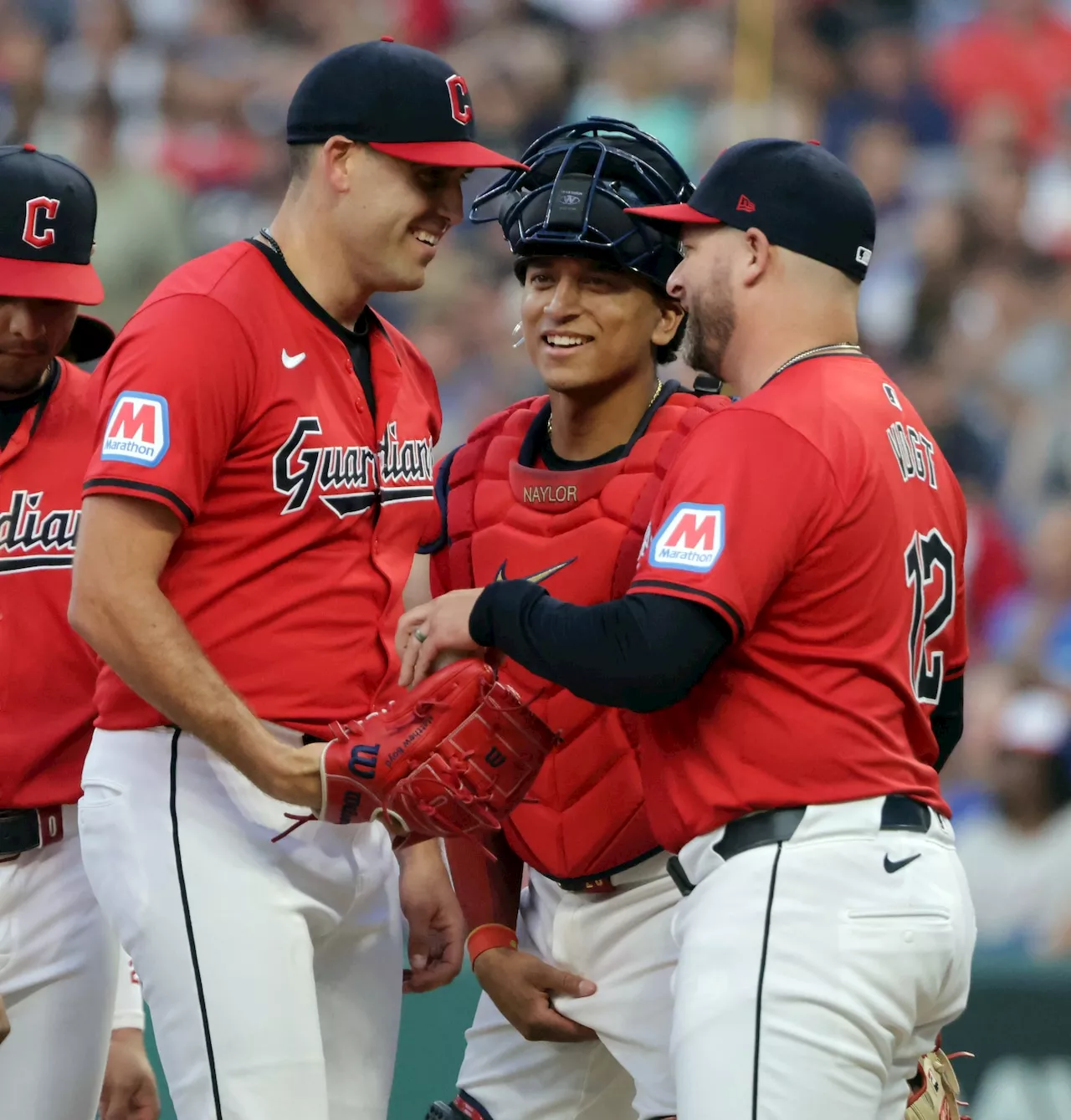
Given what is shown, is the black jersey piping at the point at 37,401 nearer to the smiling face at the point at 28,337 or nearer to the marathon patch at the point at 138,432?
the smiling face at the point at 28,337

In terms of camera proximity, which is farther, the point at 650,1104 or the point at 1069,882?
the point at 1069,882

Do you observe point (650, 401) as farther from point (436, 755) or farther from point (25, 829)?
point (25, 829)

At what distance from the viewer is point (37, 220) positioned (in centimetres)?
297

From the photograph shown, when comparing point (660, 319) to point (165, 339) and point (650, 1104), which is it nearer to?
point (165, 339)

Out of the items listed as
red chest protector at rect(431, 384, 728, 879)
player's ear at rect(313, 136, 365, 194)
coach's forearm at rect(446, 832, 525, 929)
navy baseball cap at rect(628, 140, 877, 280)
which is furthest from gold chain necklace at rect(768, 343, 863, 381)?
coach's forearm at rect(446, 832, 525, 929)

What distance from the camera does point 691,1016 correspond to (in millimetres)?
2500

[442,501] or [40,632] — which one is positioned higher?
[442,501]

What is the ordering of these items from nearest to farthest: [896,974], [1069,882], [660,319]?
[896,974], [660,319], [1069,882]

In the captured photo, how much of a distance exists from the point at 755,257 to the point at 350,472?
2.39 ft

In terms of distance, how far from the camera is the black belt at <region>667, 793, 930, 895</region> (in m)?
2.51

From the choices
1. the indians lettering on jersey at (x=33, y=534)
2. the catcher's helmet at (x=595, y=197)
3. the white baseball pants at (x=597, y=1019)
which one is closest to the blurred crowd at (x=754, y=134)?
the catcher's helmet at (x=595, y=197)

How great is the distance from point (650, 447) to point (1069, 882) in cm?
289

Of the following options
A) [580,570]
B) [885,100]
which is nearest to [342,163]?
[580,570]

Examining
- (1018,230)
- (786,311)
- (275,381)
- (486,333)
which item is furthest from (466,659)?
(1018,230)
